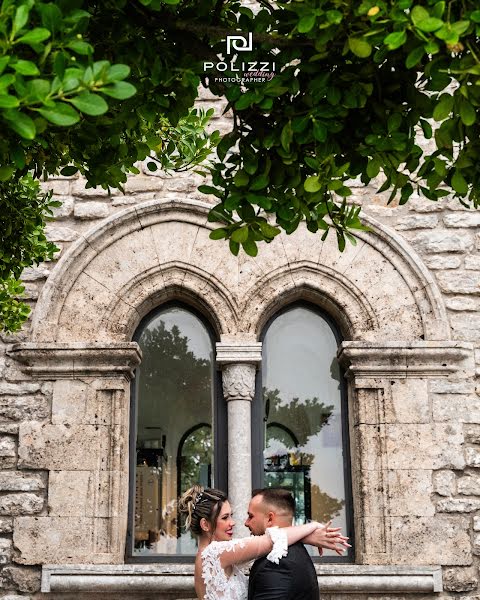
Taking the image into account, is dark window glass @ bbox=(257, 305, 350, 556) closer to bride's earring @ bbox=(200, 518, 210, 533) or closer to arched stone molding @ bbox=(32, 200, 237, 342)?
arched stone molding @ bbox=(32, 200, 237, 342)

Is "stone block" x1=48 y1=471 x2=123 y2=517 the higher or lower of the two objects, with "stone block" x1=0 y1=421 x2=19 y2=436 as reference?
lower

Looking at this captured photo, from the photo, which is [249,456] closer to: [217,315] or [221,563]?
[217,315]

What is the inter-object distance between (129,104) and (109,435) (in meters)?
2.78

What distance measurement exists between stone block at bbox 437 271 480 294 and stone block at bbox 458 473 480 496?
120 centimetres

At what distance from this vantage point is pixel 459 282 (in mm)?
5395

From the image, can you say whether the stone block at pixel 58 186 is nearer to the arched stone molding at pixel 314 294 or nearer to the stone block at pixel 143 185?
the stone block at pixel 143 185

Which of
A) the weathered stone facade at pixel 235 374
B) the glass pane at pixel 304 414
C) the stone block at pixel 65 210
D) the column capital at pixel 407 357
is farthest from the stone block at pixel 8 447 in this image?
the column capital at pixel 407 357

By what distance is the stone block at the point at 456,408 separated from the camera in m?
5.16

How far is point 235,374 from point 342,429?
32.3 inches

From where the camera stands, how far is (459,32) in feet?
7.44

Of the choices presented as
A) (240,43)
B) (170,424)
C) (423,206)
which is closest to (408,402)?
(423,206)

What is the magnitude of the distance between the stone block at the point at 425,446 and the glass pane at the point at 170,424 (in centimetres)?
120

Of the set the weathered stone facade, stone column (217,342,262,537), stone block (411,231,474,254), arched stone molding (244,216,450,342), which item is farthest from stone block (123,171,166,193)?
stone block (411,231,474,254)

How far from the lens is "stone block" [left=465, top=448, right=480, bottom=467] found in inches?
201
